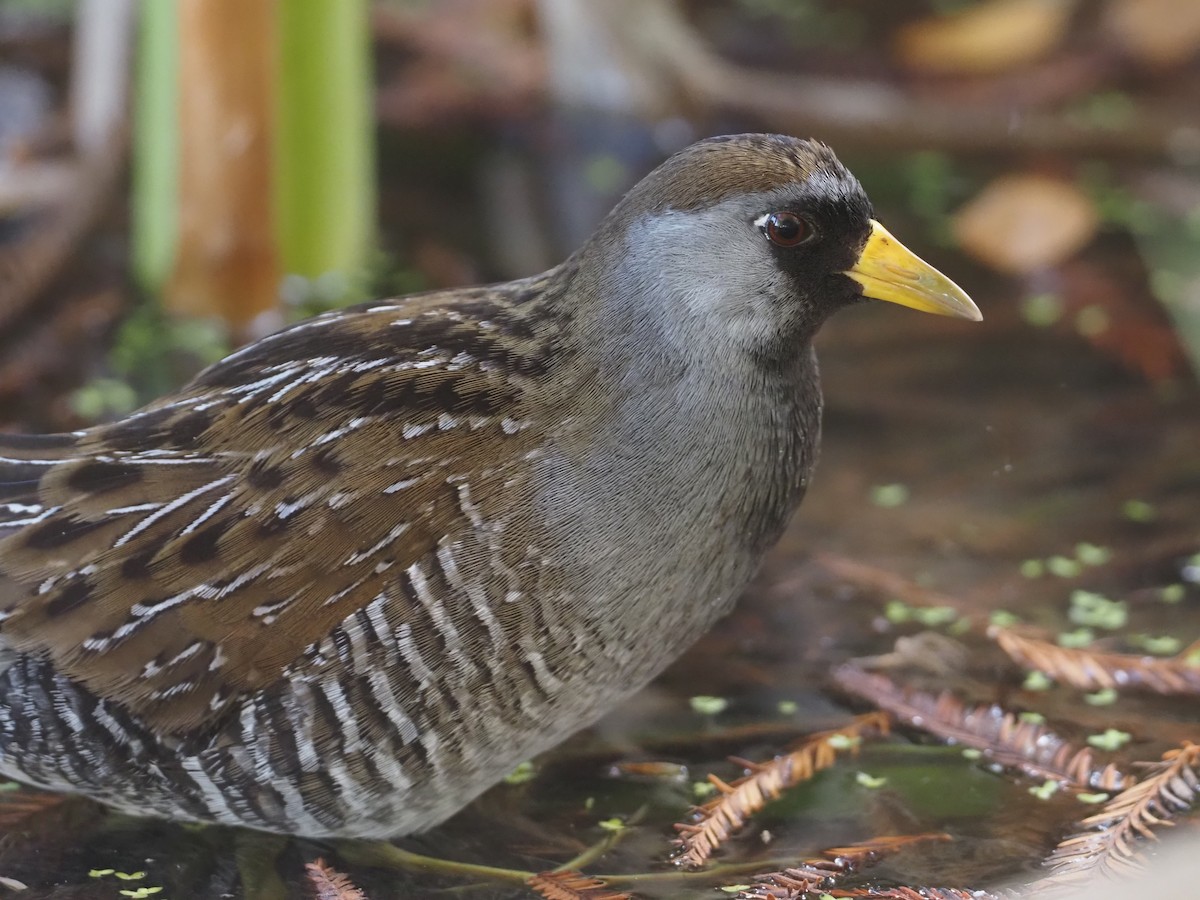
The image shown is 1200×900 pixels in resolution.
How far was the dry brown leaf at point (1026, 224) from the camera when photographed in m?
4.30

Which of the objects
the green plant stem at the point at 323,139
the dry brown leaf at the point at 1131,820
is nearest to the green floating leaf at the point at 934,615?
the dry brown leaf at the point at 1131,820

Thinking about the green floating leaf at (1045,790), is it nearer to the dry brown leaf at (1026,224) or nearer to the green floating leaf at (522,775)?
the green floating leaf at (522,775)

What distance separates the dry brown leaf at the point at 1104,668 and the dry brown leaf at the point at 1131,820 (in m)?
0.19

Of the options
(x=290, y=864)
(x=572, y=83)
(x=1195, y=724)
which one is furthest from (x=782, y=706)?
(x=572, y=83)

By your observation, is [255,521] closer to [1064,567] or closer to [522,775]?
[522,775]

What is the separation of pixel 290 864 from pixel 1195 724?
1.49m

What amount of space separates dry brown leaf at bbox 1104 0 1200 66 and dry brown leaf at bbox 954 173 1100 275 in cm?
82

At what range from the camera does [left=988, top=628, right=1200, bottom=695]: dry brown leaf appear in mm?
2633

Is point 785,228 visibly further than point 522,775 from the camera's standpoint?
No

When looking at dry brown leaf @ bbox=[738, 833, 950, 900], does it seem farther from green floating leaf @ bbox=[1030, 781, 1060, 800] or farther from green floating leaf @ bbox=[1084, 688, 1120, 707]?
green floating leaf @ bbox=[1084, 688, 1120, 707]

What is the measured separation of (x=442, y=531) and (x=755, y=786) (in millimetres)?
650

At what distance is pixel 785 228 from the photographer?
2.28 m

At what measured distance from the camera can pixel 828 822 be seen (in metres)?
2.41

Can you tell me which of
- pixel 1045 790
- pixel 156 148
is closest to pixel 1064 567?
pixel 1045 790
